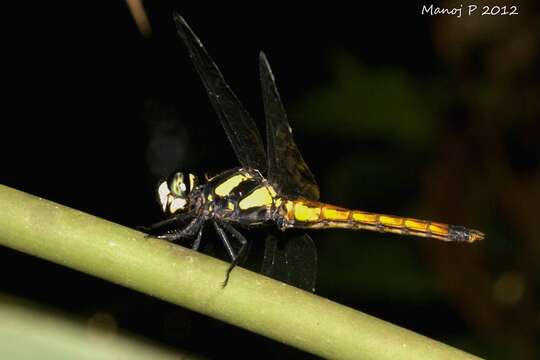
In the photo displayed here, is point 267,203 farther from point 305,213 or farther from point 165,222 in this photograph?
point 165,222

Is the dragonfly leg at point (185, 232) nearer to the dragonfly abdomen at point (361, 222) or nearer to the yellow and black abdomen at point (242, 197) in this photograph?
the yellow and black abdomen at point (242, 197)

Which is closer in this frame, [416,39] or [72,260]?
[72,260]

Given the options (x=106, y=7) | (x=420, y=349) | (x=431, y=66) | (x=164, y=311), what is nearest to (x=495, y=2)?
(x=431, y=66)

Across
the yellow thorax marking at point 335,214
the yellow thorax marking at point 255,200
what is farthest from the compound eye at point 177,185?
the yellow thorax marking at point 335,214

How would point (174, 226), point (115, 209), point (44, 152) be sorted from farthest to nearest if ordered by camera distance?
point (44, 152)
point (115, 209)
point (174, 226)

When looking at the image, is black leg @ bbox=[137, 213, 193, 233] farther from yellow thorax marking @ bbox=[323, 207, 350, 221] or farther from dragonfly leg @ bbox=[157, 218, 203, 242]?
yellow thorax marking @ bbox=[323, 207, 350, 221]

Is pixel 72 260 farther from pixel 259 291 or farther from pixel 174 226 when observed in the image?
pixel 174 226
